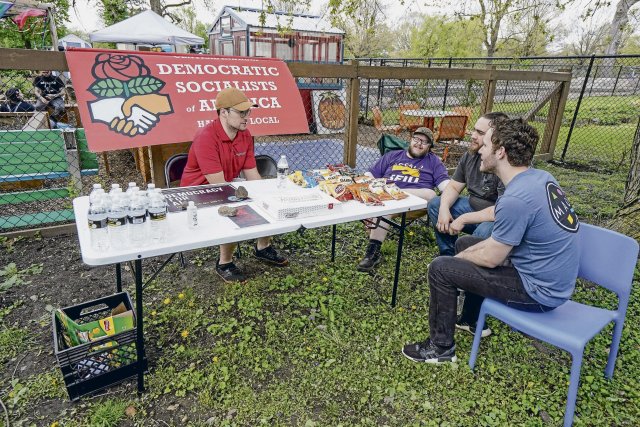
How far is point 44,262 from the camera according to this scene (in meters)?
3.39

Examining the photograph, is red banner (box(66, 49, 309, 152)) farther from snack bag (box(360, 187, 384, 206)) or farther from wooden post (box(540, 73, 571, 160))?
wooden post (box(540, 73, 571, 160))

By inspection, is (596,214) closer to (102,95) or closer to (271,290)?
(271,290)

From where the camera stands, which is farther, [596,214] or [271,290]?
[596,214]

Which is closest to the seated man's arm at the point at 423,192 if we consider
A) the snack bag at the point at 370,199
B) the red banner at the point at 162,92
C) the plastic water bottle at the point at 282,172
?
the snack bag at the point at 370,199

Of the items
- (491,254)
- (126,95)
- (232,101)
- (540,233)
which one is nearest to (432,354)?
(491,254)

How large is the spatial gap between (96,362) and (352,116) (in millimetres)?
3475

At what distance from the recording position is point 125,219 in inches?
71.9

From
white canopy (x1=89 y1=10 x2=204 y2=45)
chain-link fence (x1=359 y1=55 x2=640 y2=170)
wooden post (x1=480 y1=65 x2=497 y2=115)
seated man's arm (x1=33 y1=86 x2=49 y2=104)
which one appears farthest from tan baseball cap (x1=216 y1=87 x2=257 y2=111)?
white canopy (x1=89 y1=10 x2=204 y2=45)

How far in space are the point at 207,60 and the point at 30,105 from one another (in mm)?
6716

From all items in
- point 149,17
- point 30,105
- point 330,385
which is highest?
point 149,17

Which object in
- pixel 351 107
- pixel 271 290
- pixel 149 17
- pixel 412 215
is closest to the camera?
pixel 271 290

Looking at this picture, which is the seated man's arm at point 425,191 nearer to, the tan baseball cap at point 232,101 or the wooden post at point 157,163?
the tan baseball cap at point 232,101

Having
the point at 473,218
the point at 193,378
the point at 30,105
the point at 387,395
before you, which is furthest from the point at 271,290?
the point at 30,105

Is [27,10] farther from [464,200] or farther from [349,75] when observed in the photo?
[464,200]
